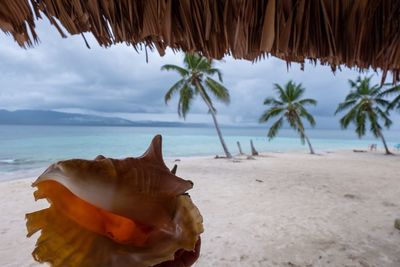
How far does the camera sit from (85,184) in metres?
0.26

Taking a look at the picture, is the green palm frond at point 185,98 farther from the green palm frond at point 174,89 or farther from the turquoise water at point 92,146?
the turquoise water at point 92,146

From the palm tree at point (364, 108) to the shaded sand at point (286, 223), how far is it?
8.54 metres

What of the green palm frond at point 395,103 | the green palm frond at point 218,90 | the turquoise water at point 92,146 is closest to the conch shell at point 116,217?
the turquoise water at point 92,146

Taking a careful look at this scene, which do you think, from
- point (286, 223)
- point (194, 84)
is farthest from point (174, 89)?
point (286, 223)

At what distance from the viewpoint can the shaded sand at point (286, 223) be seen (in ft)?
6.58

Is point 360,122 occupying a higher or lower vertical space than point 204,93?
lower

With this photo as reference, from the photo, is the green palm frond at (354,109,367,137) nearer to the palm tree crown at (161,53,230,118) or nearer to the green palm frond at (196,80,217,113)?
the palm tree crown at (161,53,230,118)

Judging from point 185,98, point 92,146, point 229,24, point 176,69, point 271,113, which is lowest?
point 92,146

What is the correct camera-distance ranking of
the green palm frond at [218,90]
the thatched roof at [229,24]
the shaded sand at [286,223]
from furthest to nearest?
the green palm frond at [218,90]
the shaded sand at [286,223]
the thatched roof at [229,24]

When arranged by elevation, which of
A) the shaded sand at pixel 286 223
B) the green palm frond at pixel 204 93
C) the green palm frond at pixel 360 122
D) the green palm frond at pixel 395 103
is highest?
the green palm frond at pixel 204 93

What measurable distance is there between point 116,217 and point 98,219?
Answer: 21mm

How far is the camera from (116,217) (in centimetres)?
29

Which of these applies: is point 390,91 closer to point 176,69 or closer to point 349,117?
point 349,117

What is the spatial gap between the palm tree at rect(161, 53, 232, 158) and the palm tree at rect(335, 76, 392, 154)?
7221 mm
